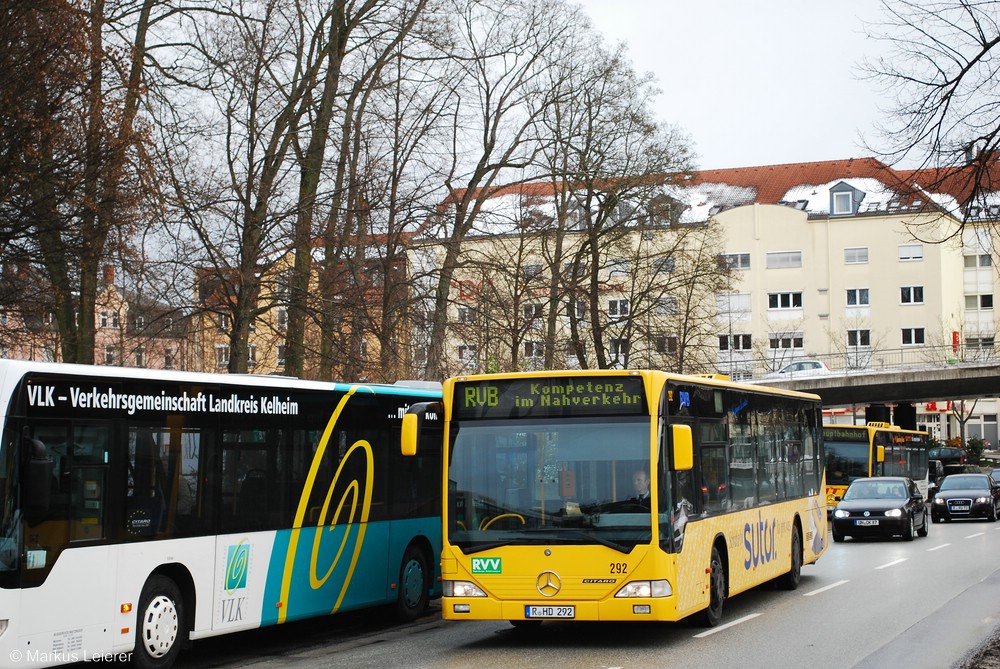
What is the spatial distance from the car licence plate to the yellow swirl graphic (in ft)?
8.76

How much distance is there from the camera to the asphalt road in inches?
476

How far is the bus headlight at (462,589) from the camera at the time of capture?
42.6 ft

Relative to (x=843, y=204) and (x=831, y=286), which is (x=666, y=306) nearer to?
(x=831, y=286)

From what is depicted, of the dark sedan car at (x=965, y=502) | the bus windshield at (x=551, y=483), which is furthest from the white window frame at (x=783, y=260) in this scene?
the bus windshield at (x=551, y=483)

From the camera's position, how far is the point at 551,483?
12938 mm

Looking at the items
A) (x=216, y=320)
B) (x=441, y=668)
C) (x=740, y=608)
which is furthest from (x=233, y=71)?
(x=441, y=668)

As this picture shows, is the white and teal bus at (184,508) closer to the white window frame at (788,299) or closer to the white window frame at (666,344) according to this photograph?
the white window frame at (666,344)

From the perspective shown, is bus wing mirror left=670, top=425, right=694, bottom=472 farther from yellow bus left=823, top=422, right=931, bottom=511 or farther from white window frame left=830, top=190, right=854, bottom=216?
white window frame left=830, top=190, right=854, bottom=216

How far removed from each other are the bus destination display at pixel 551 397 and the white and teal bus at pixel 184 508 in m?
1.99

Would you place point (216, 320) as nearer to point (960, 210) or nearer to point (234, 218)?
point (234, 218)

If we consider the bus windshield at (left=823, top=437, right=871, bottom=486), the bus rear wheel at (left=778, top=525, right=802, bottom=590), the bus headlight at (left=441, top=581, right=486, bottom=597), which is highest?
the bus windshield at (left=823, top=437, right=871, bottom=486)

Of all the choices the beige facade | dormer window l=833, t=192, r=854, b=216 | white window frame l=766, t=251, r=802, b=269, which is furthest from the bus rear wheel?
dormer window l=833, t=192, r=854, b=216

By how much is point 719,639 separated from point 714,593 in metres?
1.12

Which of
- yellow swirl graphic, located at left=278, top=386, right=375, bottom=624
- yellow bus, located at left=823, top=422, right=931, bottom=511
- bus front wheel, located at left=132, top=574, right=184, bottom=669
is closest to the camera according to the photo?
bus front wheel, located at left=132, top=574, right=184, bottom=669
